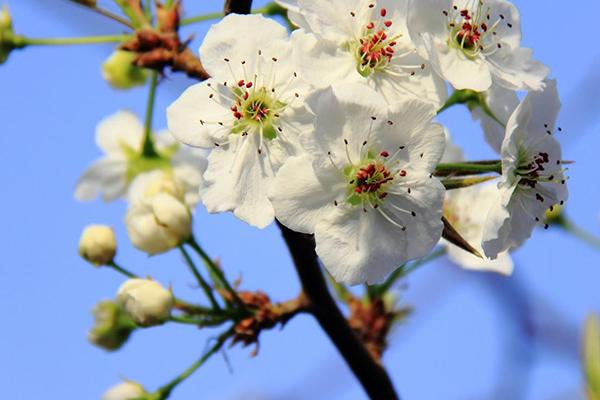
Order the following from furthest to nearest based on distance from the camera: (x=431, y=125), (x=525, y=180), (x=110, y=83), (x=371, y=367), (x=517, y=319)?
(x=110, y=83) < (x=371, y=367) < (x=517, y=319) < (x=525, y=180) < (x=431, y=125)

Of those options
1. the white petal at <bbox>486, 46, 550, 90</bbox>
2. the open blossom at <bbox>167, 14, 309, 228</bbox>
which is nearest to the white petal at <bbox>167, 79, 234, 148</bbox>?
the open blossom at <bbox>167, 14, 309, 228</bbox>

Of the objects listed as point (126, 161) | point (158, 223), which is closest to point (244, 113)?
point (158, 223)

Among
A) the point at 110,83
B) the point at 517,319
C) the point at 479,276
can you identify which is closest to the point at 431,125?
the point at 517,319

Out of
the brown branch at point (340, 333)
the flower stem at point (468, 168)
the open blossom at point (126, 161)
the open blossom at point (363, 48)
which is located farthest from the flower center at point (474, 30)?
the open blossom at point (126, 161)

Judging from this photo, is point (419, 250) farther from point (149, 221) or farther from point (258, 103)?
point (149, 221)

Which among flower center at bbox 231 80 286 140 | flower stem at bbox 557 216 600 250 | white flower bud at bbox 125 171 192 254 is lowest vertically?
flower stem at bbox 557 216 600 250

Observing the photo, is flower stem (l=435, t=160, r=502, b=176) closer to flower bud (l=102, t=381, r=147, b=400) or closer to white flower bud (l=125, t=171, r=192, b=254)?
white flower bud (l=125, t=171, r=192, b=254)

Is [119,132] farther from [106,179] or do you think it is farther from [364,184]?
[364,184]
